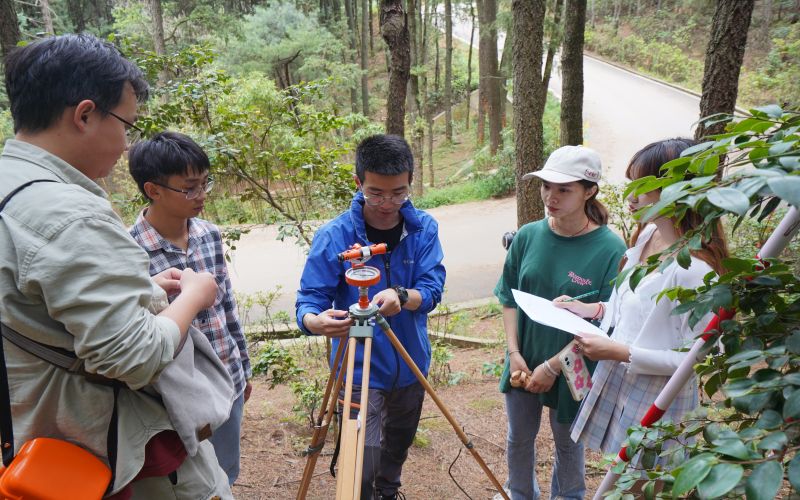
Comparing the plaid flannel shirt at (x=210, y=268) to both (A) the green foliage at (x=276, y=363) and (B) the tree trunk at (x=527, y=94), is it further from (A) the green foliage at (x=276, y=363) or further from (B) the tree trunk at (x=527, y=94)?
(B) the tree trunk at (x=527, y=94)

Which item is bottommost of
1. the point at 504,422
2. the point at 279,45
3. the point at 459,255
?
the point at 459,255

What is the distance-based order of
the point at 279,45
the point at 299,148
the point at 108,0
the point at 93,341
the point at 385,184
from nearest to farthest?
the point at 93,341, the point at 385,184, the point at 299,148, the point at 279,45, the point at 108,0

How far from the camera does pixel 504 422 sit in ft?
13.6

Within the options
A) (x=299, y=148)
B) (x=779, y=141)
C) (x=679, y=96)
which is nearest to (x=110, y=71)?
(x=779, y=141)

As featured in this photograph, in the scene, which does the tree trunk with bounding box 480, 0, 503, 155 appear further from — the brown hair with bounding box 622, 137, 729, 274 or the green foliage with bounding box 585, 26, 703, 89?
the brown hair with bounding box 622, 137, 729, 274

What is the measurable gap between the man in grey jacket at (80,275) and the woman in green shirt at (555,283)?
1.64m

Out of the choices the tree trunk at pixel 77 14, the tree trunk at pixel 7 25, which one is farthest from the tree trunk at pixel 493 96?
the tree trunk at pixel 77 14

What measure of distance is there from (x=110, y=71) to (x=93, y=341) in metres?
0.72

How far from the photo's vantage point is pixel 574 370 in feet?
7.68

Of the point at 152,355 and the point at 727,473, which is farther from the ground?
the point at 727,473

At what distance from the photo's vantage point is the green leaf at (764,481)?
0.70 metres

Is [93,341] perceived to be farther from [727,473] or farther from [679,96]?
[679,96]

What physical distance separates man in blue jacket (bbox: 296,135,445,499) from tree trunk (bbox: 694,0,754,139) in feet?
8.81

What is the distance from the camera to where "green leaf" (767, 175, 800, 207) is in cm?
72
